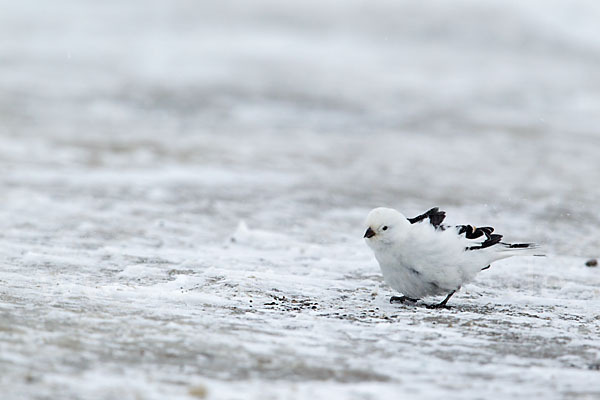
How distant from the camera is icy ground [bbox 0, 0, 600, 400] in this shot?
11.5ft

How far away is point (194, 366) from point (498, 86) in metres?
13.1

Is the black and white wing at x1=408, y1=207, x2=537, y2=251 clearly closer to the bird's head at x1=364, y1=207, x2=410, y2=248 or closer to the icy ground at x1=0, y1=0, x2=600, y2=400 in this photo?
the bird's head at x1=364, y1=207, x2=410, y2=248

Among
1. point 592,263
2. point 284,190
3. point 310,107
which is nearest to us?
point 592,263

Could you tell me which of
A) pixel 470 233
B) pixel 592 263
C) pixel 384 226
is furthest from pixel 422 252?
pixel 592 263

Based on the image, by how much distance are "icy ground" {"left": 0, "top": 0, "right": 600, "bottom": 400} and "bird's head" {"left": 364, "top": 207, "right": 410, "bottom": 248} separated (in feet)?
1.24

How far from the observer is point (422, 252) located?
452cm

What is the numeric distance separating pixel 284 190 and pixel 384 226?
4.02m

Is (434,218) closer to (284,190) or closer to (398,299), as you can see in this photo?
(398,299)

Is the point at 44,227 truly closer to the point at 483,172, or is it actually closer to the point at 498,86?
the point at 483,172

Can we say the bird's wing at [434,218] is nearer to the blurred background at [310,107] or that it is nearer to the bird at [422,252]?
the bird at [422,252]

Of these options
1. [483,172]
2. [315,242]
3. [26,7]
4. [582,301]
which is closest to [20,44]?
[26,7]

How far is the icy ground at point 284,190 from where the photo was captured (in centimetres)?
351

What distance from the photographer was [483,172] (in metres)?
9.79

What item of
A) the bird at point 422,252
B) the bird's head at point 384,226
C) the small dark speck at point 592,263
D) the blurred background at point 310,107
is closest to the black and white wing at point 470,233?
the bird at point 422,252
